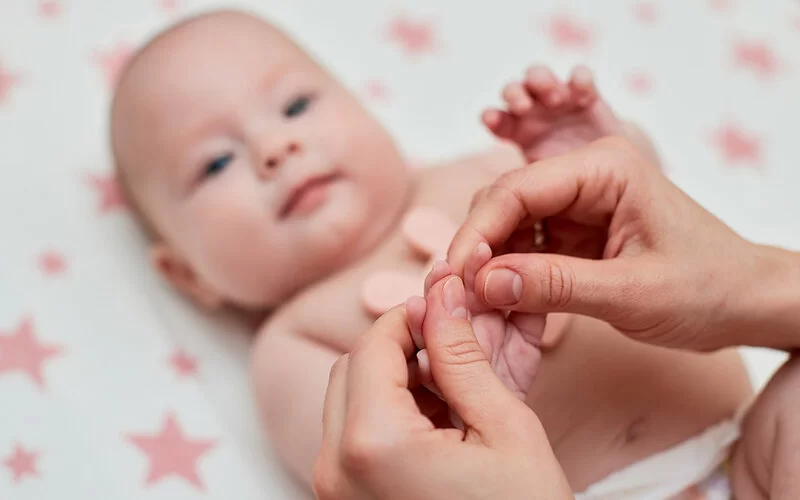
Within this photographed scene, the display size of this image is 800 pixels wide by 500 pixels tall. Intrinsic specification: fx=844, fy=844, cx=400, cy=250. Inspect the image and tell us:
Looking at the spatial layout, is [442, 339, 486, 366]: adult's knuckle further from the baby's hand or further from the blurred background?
the blurred background

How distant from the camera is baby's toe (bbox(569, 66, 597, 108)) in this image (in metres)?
1.14

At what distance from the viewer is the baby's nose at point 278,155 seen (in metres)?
1.28

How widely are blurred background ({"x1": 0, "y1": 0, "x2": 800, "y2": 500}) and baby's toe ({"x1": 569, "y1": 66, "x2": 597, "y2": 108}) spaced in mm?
496

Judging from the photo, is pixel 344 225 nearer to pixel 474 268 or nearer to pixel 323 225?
pixel 323 225

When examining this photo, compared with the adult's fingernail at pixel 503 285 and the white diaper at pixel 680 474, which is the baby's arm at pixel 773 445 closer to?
the white diaper at pixel 680 474

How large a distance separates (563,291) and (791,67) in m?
1.19

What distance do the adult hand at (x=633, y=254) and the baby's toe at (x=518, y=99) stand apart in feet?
0.64

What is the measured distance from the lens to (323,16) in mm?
1807

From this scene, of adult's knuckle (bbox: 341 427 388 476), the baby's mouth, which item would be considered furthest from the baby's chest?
adult's knuckle (bbox: 341 427 388 476)

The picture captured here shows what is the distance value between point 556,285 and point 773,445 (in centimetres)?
43

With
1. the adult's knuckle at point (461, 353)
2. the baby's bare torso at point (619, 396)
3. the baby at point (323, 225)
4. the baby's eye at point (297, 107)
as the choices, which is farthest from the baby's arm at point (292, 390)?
the adult's knuckle at point (461, 353)

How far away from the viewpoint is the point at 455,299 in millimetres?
804

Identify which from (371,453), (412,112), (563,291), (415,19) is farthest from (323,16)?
(371,453)

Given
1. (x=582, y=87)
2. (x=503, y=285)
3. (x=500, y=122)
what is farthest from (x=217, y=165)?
(x=503, y=285)
